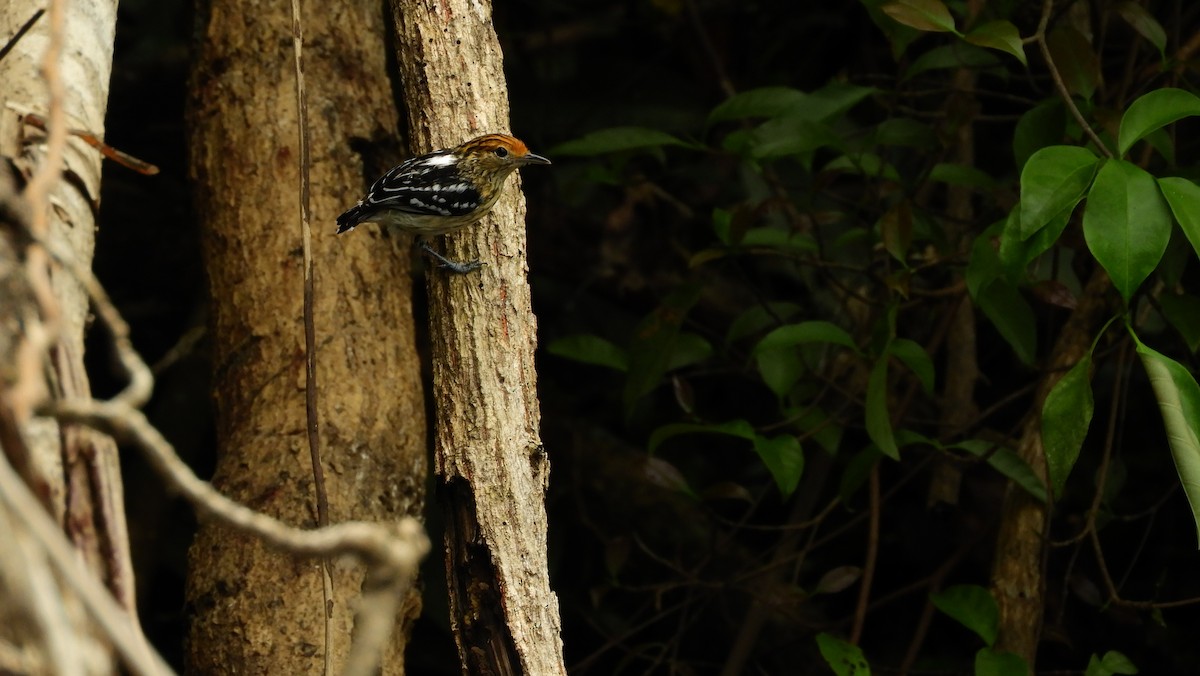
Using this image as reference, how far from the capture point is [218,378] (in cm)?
338

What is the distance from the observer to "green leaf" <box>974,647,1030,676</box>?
10.5 feet

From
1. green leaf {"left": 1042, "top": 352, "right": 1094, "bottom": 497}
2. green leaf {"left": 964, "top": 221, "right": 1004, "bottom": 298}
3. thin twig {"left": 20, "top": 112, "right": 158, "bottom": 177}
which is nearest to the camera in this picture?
thin twig {"left": 20, "top": 112, "right": 158, "bottom": 177}

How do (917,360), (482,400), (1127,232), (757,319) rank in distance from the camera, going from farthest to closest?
1. (757,319)
2. (917,360)
3. (1127,232)
4. (482,400)

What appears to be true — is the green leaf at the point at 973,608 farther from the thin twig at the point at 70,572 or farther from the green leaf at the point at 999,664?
the thin twig at the point at 70,572

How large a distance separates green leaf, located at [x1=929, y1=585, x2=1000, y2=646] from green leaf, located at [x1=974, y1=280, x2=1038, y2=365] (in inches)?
27.3

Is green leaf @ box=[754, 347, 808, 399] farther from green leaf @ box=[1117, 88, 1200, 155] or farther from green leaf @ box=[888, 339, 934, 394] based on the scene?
green leaf @ box=[1117, 88, 1200, 155]

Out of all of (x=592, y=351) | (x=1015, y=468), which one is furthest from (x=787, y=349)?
(x=1015, y=468)

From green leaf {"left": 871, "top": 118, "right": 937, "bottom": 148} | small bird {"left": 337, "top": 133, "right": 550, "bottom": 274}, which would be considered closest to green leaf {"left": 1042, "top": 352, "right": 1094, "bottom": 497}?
green leaf {"left": 871, "top": 118, "right": 937, "bottom": 148}

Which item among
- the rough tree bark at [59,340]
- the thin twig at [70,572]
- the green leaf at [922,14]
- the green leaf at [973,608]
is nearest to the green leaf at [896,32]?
the green leaf at [922,14]

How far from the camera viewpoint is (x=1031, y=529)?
3605 mm

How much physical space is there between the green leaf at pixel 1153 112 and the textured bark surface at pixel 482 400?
1392 mm

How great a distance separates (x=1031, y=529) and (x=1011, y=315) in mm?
729

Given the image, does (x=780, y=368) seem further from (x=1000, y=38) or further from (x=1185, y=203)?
(x=1185, y=203)

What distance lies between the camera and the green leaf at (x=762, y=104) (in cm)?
374
